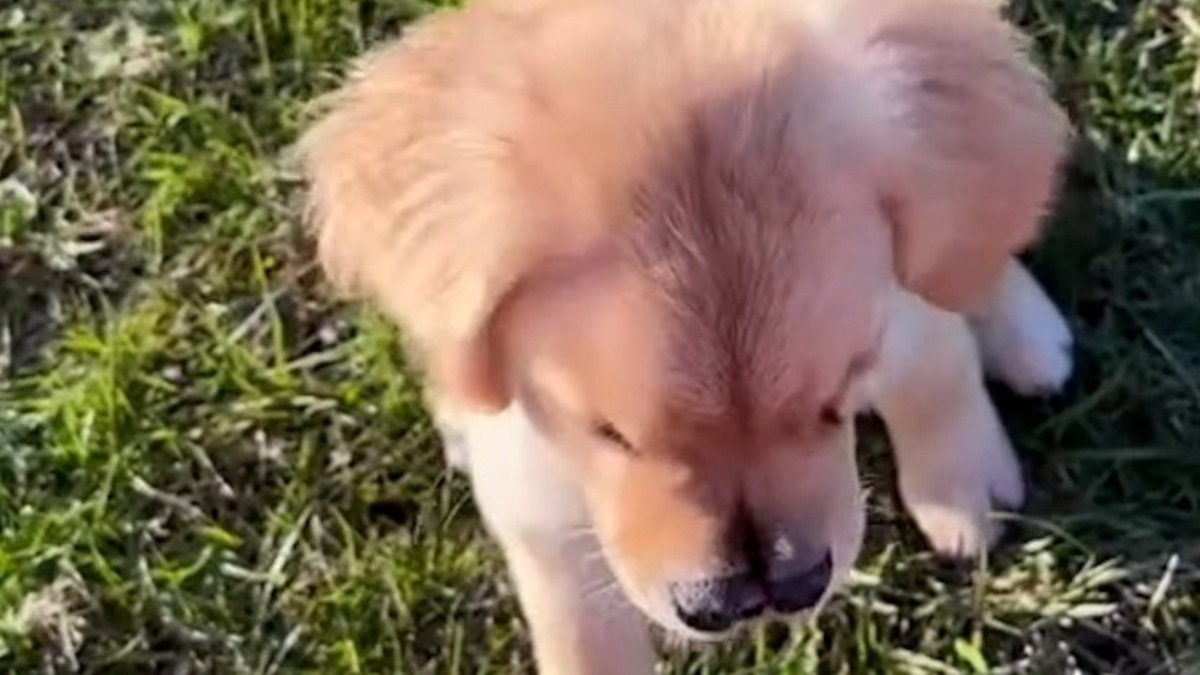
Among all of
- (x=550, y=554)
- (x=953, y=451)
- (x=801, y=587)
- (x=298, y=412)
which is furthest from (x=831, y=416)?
(x=298, y=412)

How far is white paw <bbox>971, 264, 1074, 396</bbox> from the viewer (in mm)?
2994

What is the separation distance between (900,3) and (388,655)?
0.99m

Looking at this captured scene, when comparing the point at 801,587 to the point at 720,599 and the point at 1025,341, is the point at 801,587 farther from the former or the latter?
the point at 1025,341

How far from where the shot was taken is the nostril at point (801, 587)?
7.52ft

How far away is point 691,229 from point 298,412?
1102 mm

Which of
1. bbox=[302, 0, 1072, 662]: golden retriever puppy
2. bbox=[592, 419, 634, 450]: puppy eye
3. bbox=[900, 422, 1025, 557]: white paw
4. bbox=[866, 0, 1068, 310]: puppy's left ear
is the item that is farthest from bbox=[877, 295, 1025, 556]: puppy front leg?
bbox=[592, 419, 634, 450]: puppy eye

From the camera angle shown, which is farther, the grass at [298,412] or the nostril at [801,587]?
the grass at [298,412]

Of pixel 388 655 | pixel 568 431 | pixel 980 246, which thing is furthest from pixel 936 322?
pixel 388 655

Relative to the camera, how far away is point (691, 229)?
209cm

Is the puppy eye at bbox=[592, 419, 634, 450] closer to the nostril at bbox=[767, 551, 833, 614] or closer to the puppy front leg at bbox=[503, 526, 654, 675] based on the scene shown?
the nostril at bbox=[767, 551, 833, 614]

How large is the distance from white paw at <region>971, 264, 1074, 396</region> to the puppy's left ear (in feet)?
2.09

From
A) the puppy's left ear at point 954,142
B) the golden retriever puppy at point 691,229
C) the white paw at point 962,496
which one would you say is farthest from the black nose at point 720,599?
the white paw at point 962,496

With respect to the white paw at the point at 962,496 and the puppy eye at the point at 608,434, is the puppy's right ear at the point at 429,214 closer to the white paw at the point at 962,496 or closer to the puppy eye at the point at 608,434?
the puppy eye at the point at 608,434

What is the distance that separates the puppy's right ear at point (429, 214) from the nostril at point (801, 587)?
268 millimetres
